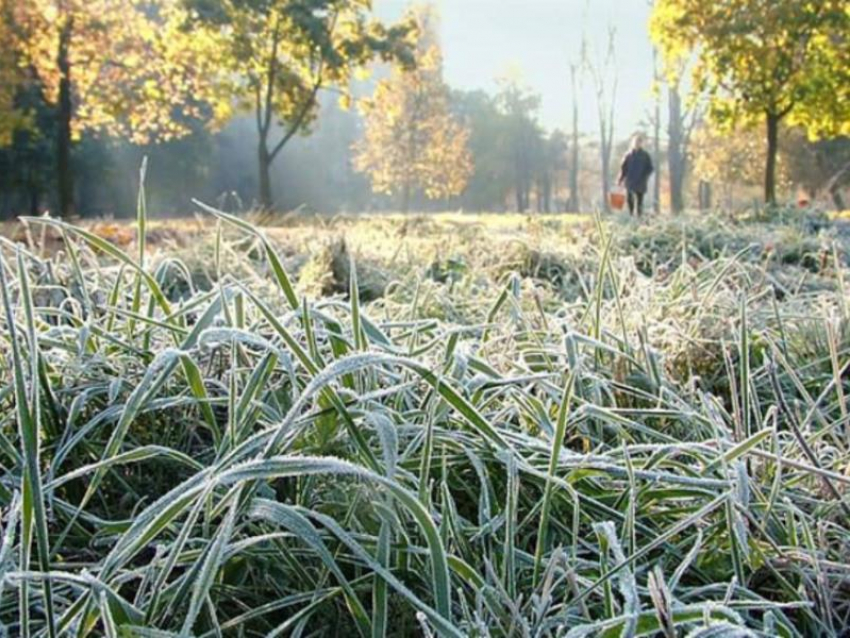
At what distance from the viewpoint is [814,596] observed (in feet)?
1.85

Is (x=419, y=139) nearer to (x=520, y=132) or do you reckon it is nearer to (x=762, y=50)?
(x=520, y=132)

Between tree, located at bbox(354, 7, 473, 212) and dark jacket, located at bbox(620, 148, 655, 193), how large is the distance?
16.9 metres

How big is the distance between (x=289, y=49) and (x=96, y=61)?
19.3 feet

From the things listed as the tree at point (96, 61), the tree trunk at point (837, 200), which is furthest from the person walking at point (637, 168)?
the tree at point (96, 61)

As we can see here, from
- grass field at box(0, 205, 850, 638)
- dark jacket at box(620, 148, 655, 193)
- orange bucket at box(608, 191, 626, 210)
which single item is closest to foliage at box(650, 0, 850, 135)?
orange bucket at box(608, 191, 626, 210)

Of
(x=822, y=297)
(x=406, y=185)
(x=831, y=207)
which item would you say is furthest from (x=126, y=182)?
(x=822, y=297)

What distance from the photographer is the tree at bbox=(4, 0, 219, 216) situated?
1246 centimetres

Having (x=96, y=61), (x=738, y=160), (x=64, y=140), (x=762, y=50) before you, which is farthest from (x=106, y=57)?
(x=738, y=160)

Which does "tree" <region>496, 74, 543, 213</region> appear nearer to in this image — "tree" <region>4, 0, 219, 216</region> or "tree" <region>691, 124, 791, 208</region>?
"tree" <region>691, 124, 791, 208</region>

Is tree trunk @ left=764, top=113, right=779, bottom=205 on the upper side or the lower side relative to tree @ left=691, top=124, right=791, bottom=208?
lower

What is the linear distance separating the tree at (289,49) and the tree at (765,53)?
24.7 feet

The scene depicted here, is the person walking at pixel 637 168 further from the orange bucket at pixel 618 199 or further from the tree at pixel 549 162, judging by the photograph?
the tree at pixel 549 162

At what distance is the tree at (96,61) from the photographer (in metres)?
12.5

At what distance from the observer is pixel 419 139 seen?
29.5 m
